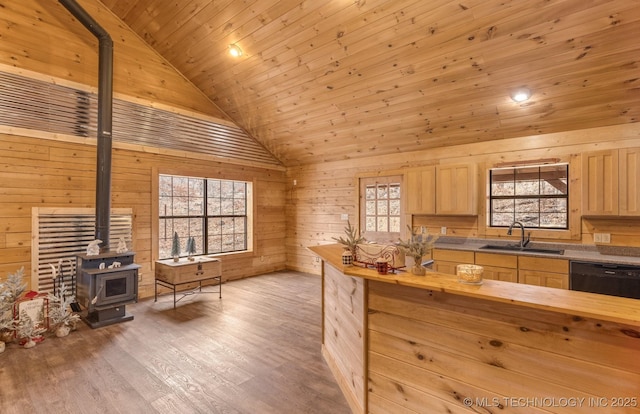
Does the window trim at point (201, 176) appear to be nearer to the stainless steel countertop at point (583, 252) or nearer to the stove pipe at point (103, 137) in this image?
the stove pipe at point (103, 137)

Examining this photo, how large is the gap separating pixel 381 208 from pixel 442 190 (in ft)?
4.09

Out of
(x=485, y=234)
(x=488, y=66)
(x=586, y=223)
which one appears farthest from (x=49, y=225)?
(x=586, y=223)

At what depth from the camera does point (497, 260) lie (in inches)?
155

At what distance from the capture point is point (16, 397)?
2318 mm

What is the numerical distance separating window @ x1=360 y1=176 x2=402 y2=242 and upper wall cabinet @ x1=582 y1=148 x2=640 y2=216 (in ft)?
8.12

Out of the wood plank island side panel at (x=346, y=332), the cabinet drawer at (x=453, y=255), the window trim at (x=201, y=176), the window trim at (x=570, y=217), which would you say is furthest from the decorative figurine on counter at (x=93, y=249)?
the window trim at (x=570, y=217)

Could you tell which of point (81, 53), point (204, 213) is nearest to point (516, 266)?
point (204, 213)

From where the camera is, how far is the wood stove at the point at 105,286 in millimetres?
3625

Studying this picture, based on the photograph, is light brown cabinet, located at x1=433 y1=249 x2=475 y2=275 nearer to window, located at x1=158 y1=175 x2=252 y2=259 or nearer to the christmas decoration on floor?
window, located at x1=158 y1=175 x2=252 y2=259

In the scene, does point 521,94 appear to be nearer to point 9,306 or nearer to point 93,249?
point 93,249

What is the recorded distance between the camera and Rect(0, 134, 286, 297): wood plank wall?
12.3 ft

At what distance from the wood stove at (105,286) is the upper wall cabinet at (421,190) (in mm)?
4054

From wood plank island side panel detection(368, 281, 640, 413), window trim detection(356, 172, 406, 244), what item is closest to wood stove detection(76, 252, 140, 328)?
wood plank island side panel detection(368, 281, 640, 413)

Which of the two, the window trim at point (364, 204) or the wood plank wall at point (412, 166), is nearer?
the wood plank wall at point (412, 166)
